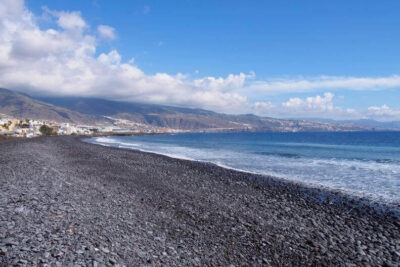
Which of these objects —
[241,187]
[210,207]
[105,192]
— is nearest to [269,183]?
[241,187]

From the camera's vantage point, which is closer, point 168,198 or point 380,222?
point 380,222

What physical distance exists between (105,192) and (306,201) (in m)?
9.40

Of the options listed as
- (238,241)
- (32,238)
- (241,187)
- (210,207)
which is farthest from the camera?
(241,187)

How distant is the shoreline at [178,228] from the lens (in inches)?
268

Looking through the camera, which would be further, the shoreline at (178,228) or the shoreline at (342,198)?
the shoreline at (342,198)

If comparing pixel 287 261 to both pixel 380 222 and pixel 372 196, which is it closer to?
pixel 380 222

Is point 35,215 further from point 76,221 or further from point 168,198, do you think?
point 168,198

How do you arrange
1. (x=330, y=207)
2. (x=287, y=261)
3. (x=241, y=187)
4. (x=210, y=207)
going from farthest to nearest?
(x=241, y=187) → (x=330, y=207) → (x=210, y=207) → (x=287, y=261)

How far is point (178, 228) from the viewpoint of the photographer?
29.8 ft

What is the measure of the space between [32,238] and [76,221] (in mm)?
1642

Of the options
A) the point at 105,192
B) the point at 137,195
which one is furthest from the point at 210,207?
the point at 105,192

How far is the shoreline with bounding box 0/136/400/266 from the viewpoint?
680 cm

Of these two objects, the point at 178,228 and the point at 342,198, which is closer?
the point at 178,228

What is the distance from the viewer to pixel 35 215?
337 inches
